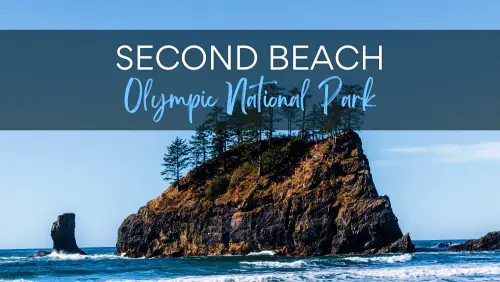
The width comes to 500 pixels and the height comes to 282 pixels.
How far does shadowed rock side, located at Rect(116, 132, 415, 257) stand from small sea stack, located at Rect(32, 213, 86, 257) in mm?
20816

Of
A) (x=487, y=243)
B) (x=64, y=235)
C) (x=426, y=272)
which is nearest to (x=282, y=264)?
(x=426, y=272)

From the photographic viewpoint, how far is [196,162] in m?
92.6

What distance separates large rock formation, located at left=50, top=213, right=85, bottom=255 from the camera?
333 ft

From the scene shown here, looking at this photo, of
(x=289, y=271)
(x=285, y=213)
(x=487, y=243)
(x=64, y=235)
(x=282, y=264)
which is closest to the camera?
(x=289, y=271)

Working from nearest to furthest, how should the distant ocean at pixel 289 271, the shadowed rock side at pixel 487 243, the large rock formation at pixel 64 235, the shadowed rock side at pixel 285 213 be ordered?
the distant ocean at pixel 289 271 → the shadowed rock side at pixel 285 213 → the shadowed rock side at pixel 487 243 → the large rock formation at pixel 64 235

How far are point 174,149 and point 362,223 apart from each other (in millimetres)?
32278

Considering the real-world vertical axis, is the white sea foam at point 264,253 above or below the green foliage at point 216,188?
below

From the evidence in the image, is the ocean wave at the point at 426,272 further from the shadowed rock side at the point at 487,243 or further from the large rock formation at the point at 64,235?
the large rock formation at the point at 64,235

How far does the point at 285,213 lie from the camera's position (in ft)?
242

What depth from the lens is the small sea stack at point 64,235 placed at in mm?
101562

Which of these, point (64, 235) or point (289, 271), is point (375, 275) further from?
point (64, 235)

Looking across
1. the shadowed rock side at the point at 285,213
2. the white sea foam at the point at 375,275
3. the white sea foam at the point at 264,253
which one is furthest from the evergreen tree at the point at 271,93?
the white sea foam at the point at 375,275

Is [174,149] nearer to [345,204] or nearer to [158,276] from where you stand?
[345,204]

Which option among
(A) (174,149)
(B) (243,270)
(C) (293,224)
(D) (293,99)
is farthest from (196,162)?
(B) (243,270)
